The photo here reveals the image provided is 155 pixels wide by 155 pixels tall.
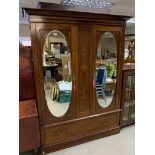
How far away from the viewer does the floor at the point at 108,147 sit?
2.47 meters

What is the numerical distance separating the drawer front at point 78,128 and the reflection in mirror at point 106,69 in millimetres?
251

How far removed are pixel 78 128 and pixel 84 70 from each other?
2.78ft

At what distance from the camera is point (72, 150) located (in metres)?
2.52

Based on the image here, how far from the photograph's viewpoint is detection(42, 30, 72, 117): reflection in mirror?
2.31 m

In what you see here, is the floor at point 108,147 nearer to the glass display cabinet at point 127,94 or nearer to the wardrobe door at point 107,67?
the glass display cabinet at point 127,94

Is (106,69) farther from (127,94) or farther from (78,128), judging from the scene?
(78,128)

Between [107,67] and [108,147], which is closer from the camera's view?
[108,147]

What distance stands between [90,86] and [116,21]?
3.41 ft

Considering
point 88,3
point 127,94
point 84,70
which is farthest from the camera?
point 88,3

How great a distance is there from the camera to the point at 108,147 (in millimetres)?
2596

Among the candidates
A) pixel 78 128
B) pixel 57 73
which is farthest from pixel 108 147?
pixel 57 73

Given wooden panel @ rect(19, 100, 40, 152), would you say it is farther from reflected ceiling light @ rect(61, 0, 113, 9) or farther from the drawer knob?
reflected ceiling light @ rect(61, 0, 113, 9)
